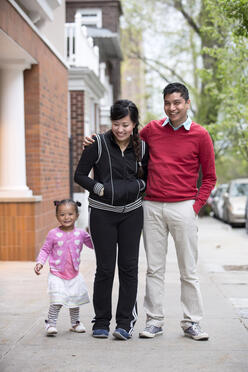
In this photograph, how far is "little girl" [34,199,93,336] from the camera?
4.71m

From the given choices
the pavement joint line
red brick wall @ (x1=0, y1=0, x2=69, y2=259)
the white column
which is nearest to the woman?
the pavement joint line

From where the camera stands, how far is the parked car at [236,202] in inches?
740

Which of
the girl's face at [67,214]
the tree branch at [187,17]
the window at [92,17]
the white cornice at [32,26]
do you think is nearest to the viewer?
the girl's face at [67,214]

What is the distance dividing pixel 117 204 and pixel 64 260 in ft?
2.24

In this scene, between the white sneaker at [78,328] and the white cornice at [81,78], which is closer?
the white sneaker at [78,328]

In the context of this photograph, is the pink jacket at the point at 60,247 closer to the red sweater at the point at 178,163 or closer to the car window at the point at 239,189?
the red sweater at the point at 178,163

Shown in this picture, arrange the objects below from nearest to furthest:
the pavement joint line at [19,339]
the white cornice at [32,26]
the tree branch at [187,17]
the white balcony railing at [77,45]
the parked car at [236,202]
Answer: the pavement joint line at [19,339] → the white cornice at [32,26] → the white balcony railing at [77,45] → the parked car at [236,202] → the tree branch at [187,17]

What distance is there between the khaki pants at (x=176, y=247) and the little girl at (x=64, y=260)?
54 cm

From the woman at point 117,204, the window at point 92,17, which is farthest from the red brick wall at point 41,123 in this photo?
the window at point 92,17

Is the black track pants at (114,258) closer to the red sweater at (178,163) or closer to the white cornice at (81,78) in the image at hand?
the red sweater at (178,163)

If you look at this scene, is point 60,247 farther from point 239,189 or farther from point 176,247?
point 239,189

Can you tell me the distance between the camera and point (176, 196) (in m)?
4.57

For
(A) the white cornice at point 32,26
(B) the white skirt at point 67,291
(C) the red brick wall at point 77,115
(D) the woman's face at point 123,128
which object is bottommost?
A: (B) the white skirt at point 67,291

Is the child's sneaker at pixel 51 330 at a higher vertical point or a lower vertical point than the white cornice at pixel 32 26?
lower
